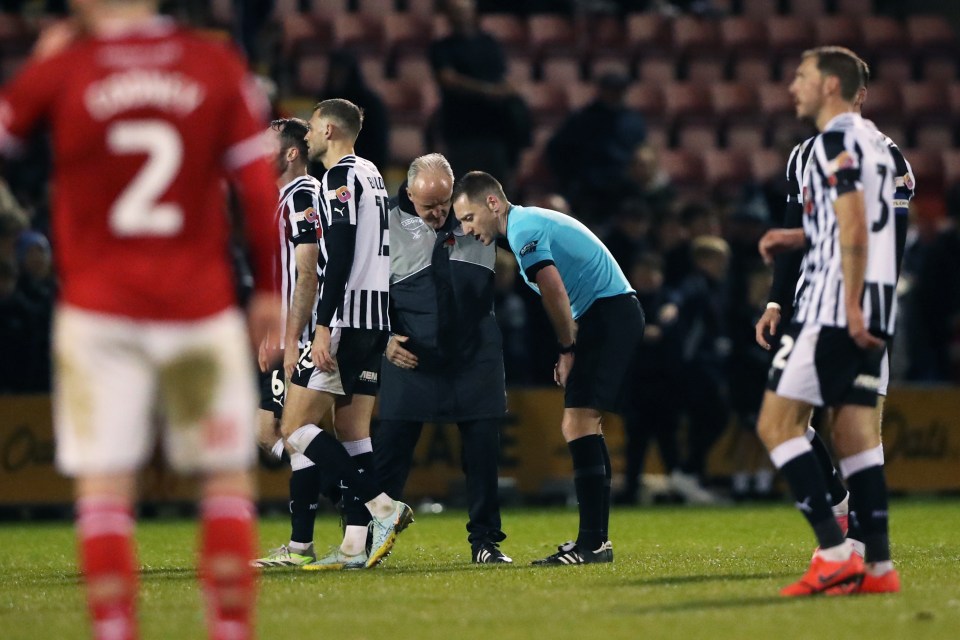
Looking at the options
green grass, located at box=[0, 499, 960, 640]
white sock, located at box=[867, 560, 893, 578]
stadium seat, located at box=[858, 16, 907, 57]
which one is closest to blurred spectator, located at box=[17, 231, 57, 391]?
green grass, located at box=[0, 499, 960, 640]

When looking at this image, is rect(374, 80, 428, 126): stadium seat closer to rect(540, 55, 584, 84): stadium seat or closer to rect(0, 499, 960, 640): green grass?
rect(540, 55, 584, 84): stadium seat

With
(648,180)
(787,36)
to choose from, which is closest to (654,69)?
(787,36)

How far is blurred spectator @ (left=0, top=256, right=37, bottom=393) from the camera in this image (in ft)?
43.2

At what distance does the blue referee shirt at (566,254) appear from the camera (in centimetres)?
848

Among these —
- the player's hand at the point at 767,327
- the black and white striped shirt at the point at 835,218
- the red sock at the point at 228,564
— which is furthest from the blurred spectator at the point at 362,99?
the red sock at the point at 228,564

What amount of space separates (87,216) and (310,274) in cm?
366

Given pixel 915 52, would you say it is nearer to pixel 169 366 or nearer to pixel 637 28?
pixel 637 28

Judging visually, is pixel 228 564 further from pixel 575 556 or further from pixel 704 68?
pixel 704 68

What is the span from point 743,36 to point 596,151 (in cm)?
516

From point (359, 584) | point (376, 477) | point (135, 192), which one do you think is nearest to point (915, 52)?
point (376, 477)

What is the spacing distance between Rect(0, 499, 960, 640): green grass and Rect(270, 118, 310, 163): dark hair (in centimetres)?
228

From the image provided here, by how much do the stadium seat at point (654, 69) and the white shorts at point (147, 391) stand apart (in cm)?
1526

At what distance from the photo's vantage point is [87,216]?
192 inches

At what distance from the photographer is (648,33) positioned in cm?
1984
